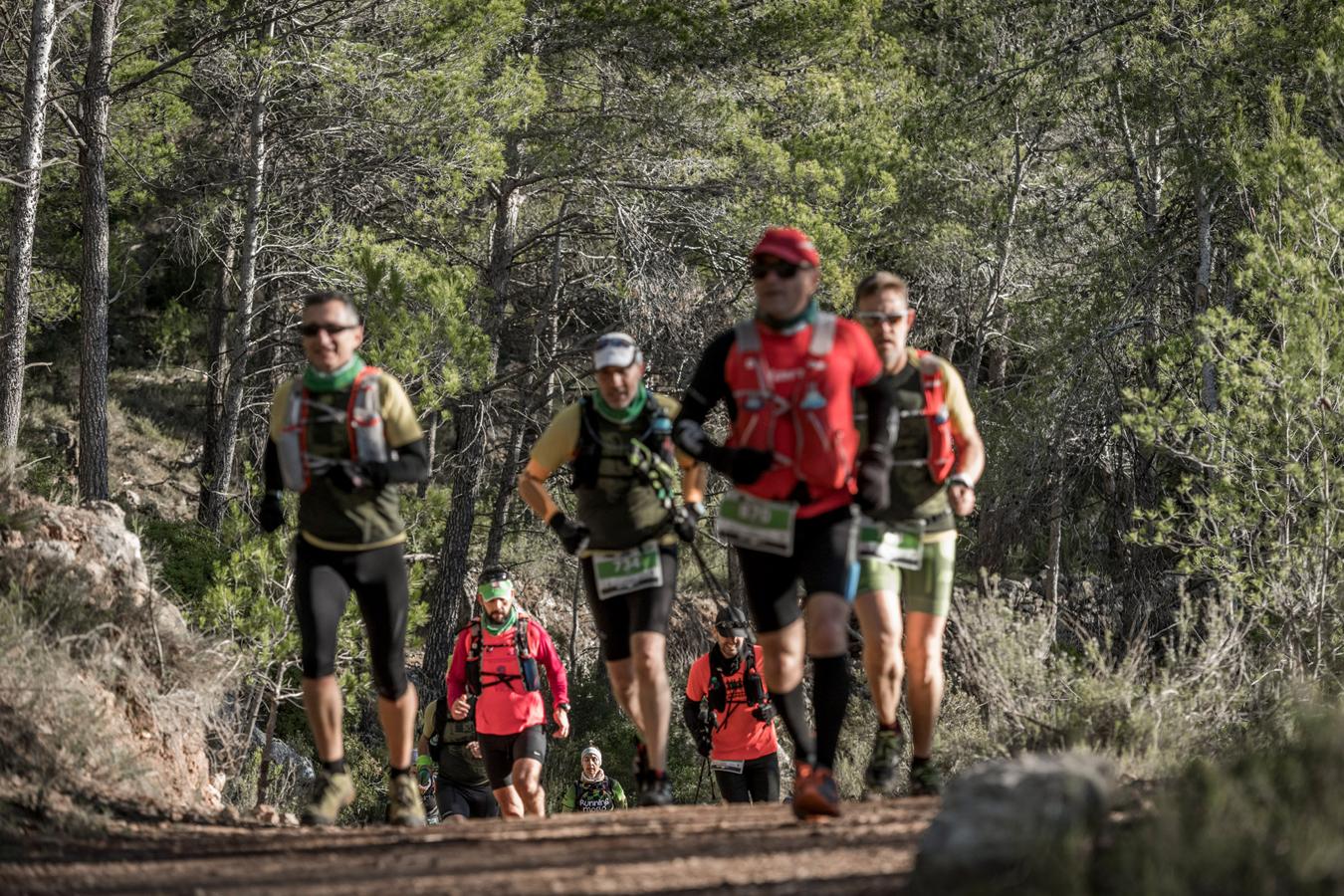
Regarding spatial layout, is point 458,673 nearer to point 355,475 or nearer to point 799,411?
point 355,475

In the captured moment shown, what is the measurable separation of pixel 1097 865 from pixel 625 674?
11.9 feet

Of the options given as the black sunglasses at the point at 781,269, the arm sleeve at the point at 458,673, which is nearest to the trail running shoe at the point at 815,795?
the black sunglasses at the point at 781,269

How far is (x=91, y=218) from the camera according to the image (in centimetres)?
1641

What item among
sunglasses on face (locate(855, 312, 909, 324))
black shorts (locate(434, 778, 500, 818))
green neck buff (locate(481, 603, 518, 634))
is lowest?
black shorts (locate(434, 778, 500, 818))

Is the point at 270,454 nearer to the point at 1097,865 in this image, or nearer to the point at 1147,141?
the point at 1097,865

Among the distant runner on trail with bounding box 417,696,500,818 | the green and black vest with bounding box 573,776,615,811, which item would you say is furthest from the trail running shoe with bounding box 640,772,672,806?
the green and black vest with bounding box 573,776,615,811

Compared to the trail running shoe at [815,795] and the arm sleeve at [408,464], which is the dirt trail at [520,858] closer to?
the trail running shoe at [815,795]

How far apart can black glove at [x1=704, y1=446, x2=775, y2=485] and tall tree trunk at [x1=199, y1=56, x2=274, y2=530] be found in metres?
13.4

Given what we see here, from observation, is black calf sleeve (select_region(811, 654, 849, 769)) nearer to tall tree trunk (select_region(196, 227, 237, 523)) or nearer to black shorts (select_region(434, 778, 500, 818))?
black shorts (select_region(434, 778, 500, 818))

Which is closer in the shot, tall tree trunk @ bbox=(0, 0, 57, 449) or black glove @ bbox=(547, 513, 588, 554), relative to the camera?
black glove @ bbox=(547, 513, 588, 554)

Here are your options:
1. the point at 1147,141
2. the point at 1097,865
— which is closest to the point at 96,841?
the point at 1097,865

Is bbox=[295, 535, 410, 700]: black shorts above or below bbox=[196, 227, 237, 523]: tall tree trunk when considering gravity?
below

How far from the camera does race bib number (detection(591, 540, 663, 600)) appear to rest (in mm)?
6918

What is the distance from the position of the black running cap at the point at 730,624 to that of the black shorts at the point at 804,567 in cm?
455
